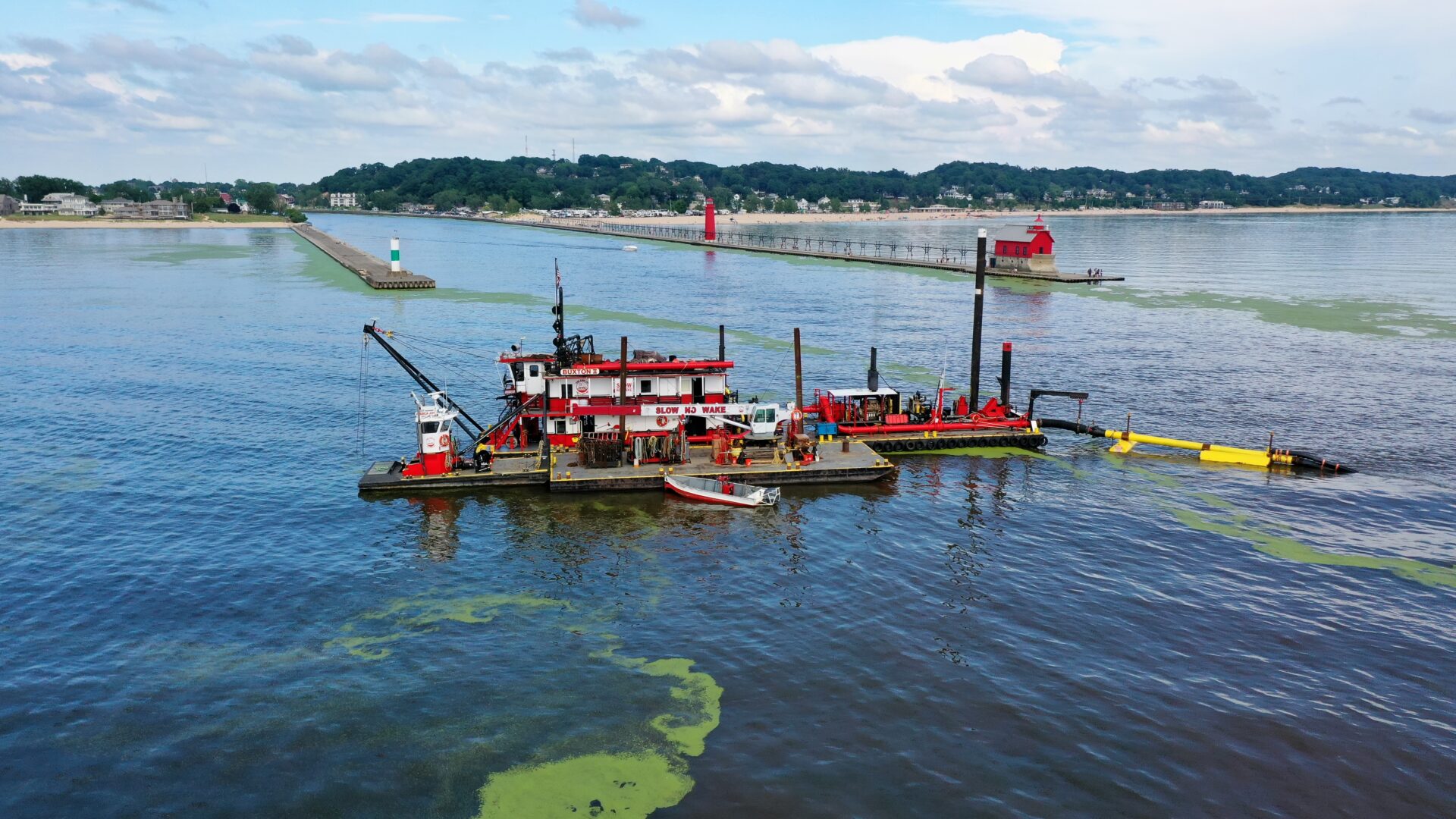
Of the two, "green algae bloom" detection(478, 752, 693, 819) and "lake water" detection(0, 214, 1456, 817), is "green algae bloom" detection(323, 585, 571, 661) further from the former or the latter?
"green algae bloom" detection(478, 752, 693, 819)

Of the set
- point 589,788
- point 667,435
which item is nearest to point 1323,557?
point 667,435

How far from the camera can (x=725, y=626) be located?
31.7 meters

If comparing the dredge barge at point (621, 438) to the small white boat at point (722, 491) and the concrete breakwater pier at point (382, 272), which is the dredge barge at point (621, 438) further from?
the concrete breakwater pier at point (382, 272)

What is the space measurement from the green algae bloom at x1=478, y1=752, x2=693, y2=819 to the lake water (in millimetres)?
110

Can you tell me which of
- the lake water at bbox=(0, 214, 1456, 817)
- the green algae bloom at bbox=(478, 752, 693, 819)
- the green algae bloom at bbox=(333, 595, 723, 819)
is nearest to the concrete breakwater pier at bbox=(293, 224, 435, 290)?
the lake water at bbox=(0, 214, 1456, 817)

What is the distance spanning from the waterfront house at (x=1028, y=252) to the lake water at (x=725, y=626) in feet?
257

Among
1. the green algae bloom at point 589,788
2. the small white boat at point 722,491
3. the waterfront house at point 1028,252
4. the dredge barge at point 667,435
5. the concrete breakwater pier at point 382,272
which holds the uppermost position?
the waterfront house at point 1028,252

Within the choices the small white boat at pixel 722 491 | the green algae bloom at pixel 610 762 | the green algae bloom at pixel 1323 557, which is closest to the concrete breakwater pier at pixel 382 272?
the small white boat at pixel 722 491

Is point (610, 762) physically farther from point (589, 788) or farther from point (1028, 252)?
point (1028, 252)

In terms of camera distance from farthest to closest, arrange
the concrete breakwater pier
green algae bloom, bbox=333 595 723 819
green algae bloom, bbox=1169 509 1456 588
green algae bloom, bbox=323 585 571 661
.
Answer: the concrete breakwater pier < green algae bloom, bbox=1169 509 1456 588 < green algae bloom, bbox=323 585 571 661 < green algae bloom, bbox=333 595 723 819

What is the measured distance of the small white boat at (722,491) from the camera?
143 ft

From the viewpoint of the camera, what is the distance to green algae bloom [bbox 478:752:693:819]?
2233cm

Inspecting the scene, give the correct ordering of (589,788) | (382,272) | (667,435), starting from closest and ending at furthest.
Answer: (589,788)
(667,435)
(382,272)

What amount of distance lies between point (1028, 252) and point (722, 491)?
114063 millimetres
